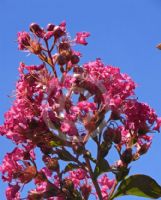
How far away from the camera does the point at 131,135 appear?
3256 millimetres

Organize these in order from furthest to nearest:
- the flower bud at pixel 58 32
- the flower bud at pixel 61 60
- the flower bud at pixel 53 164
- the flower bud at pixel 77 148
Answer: the flower bud at pixel 58 32
the flower bud at pixel 61 60
the flower bud at pixel 53 164
the flower bud at pixel 77 148

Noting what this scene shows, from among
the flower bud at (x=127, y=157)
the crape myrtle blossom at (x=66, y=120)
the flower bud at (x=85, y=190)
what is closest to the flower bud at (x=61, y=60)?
the crape myrtle blossom at (x=66, y=120)

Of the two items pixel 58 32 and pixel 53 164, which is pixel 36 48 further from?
pixel 53 164

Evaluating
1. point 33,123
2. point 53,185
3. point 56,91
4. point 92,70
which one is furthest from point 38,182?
point 92,70

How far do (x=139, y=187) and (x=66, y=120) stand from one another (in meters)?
0.79

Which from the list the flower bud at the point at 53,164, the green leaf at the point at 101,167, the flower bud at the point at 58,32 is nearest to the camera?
the green leaf at the point at 101,167

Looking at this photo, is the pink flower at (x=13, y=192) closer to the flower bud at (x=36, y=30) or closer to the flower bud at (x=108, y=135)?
the flower bud at (x=108, y=135)

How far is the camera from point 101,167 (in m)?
2.94

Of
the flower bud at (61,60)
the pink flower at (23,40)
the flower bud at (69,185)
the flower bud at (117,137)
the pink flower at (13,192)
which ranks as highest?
the pink flower at (23,40)

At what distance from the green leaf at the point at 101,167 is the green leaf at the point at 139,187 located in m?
0.18

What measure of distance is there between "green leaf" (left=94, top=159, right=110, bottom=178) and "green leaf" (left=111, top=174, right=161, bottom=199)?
0.58 feet

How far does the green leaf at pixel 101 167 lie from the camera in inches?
115

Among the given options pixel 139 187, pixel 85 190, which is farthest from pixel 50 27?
pixel 139 187

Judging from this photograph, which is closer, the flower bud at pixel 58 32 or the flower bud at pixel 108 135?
the flower bud at pixel 108 135
